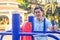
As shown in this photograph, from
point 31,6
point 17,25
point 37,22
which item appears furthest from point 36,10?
point 31,6

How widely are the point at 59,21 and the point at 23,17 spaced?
973 millimetres

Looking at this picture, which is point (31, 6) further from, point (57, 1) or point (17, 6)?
point (57, 1)

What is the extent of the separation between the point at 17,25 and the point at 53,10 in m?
4.00

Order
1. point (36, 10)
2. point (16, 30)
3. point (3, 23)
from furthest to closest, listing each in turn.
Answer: point (3, 23)
point (36, 10)
point (16, 30)

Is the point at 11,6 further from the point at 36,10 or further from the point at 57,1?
the point at 36,10

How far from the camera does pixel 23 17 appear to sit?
490 centimetres

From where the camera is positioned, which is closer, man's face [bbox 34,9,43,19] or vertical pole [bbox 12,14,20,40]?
vertical pole [bbox 12,14,20,40]

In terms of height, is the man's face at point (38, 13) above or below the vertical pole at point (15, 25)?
above

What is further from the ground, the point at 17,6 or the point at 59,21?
the point at 17,6

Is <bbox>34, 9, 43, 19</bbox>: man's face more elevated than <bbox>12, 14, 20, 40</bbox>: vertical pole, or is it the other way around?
<bbox>34, 9, 43, 19</bbox>: man's face

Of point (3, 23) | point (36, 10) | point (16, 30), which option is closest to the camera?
point (16, 30)

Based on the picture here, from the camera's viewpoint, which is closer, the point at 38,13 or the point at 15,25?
the point at 15,25

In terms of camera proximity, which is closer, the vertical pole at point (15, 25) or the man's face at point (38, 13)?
the vertical pole at point (15, 25)

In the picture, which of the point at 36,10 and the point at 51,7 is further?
the point at 51,7
